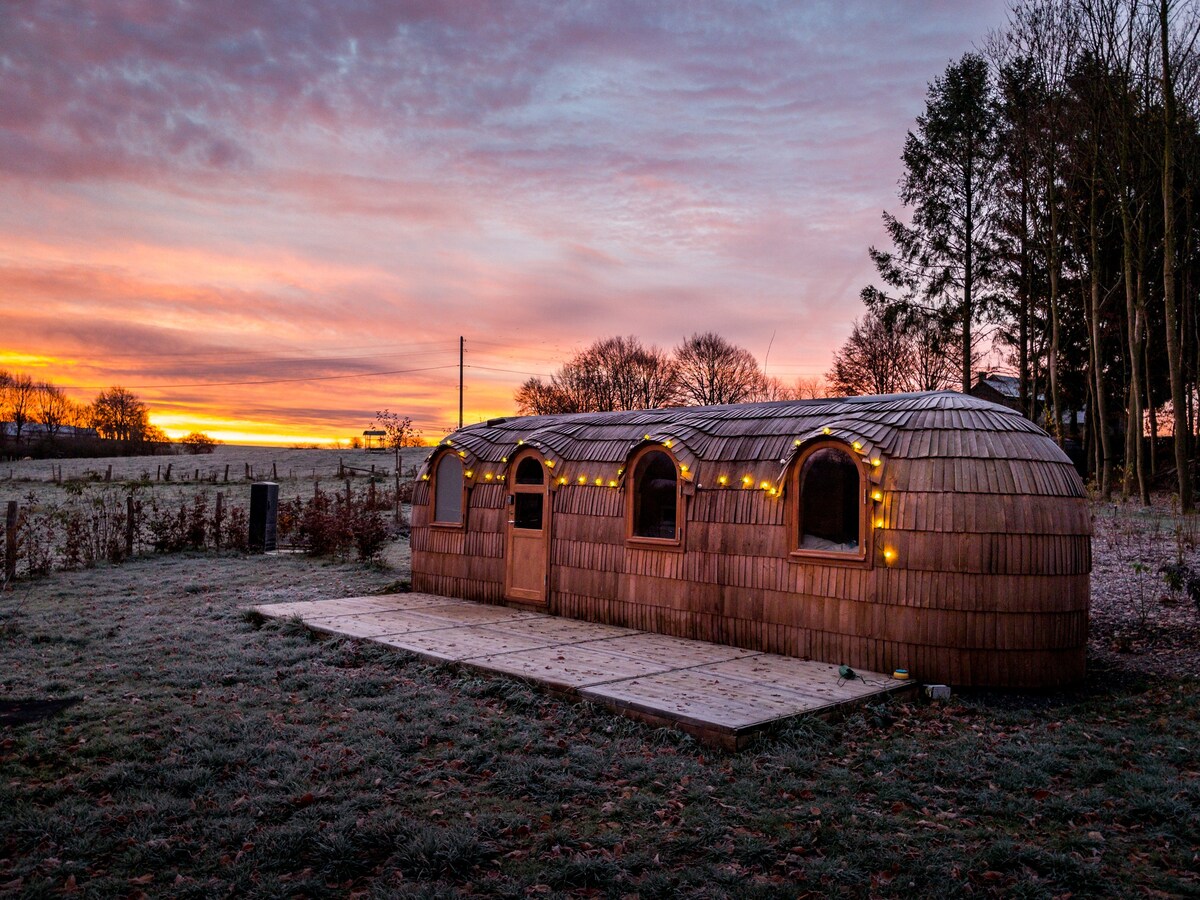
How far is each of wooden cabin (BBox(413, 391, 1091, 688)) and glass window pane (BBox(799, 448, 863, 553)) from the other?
0.02m

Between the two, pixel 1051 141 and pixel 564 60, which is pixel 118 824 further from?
pixel 1051 141

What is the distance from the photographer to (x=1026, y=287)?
23953 millimetres

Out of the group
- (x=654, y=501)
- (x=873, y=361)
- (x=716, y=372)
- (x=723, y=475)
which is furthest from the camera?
(x=716, y=372)

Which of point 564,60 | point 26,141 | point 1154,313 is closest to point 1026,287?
point 1154,313

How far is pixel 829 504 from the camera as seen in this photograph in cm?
823

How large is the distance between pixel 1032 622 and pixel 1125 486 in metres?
14.0

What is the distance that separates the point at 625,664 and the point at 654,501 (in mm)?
2435

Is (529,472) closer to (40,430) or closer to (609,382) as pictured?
(609,382)

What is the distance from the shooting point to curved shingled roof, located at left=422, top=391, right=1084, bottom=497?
757cm

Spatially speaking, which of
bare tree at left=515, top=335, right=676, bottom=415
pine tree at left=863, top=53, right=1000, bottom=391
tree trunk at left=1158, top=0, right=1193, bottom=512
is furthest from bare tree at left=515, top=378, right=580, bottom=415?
tree trunk at left=1158, top=0, right=1193, bottom=512

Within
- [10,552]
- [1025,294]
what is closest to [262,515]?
[10,552]

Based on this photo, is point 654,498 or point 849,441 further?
point 654,498

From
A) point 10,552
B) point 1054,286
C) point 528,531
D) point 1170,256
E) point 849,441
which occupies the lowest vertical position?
point 10,552

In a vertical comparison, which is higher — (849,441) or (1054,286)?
(1054,286)
